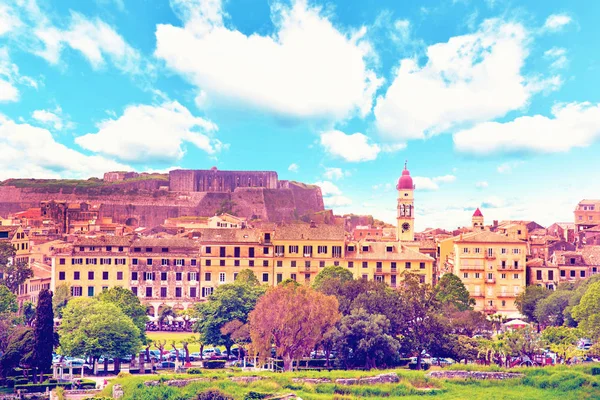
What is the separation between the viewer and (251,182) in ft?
416

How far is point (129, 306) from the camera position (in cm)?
4406

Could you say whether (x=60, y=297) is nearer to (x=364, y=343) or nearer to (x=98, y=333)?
(x=98, y=333)

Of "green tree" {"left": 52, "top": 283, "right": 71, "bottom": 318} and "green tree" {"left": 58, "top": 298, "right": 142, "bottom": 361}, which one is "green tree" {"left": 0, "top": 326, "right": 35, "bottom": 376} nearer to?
"green tree" {"left": 58, "top": 298, "right": 142, "bottom": 361}

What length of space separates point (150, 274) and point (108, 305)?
19.4 metres

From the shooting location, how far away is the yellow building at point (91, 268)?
193 ft

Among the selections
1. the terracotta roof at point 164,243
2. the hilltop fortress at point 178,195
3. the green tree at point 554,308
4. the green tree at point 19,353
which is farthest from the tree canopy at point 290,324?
the hilltop fortress at point 178,195

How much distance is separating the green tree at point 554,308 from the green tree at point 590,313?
5.80 metres

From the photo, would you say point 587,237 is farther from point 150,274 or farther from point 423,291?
point 150,274

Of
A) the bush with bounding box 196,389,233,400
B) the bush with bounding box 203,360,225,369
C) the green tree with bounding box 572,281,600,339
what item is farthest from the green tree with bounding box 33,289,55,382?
the green tree with bounding box 572,281,600,339

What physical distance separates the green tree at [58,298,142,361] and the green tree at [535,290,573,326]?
95.6 ft

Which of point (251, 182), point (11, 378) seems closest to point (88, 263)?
point (11, 378)

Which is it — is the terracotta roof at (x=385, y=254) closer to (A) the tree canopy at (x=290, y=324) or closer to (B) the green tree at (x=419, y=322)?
(B) the green tree at (x=419, y=322)

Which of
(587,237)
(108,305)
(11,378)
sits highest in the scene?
(587,237)

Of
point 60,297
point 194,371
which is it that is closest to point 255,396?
point 194,371
